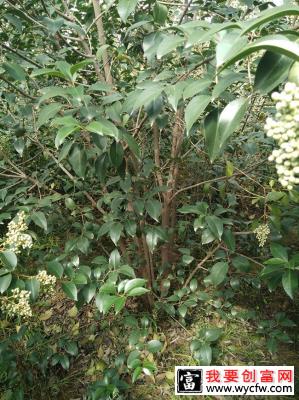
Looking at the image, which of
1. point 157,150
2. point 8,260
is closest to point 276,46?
point 8,260

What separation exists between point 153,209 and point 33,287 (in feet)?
1.82

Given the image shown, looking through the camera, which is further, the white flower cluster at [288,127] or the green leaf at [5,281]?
the green leaf at [5,281]

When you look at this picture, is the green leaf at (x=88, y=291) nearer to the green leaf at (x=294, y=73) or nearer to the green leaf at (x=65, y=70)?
the green leaf at (x=65, y=70)

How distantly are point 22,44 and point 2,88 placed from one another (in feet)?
1.03

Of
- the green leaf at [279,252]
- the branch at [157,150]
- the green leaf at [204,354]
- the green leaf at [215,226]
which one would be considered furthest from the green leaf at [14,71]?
the green leaf at [204,354]

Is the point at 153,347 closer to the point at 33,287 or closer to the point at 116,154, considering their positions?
the point at 33,287

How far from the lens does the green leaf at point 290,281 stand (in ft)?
4.09

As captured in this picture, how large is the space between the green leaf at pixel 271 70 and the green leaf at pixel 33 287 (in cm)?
92

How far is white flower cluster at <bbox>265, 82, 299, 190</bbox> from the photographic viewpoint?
1.78 ft

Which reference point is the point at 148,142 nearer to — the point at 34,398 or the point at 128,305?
the point at 128,305

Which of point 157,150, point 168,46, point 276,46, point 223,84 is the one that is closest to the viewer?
point 276,46

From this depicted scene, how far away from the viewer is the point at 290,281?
127 centimetres

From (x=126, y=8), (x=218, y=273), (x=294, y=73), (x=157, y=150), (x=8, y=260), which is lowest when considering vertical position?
(x=218, y=273)

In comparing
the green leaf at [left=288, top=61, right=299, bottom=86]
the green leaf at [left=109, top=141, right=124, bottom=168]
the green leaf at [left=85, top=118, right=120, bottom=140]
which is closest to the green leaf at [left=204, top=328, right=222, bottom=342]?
the green leaf at [left=109, top=141, right=124, bottom=168]
